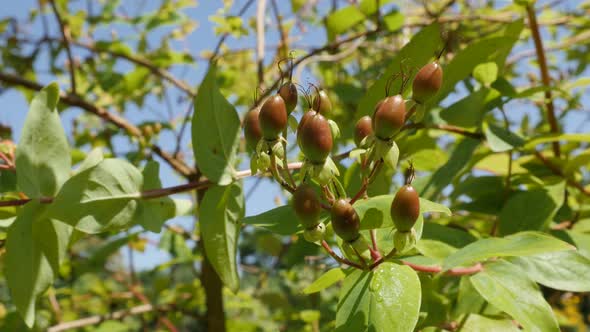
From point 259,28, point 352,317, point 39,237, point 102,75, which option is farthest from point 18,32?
point 352,317

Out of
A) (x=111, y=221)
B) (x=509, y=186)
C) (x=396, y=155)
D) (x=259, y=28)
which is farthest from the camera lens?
(x=259, y=28)

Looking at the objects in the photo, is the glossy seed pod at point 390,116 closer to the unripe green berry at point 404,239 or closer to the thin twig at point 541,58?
the unripe green berry at point 404,239

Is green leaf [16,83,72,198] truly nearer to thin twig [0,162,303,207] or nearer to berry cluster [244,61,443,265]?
thin twig [0,162,303,207]

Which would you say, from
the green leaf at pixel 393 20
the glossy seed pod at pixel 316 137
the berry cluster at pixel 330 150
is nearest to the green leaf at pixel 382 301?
the berry cluster at pixel 330 150

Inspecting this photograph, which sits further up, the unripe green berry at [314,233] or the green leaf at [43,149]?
the green leaf at [43,149]

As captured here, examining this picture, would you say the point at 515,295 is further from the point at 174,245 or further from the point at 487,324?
the point at 174,245

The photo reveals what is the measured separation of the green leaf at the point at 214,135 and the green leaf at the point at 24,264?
23 cm

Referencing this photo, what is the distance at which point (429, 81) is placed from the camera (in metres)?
0.62

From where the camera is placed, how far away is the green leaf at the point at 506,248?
63 centimetres

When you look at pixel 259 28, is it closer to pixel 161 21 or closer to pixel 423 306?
pixel 161 21

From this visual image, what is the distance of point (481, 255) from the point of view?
0.63m

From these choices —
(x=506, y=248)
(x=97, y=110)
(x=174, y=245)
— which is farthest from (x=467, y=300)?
(x=174, y=245)

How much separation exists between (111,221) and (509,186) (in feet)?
2.56

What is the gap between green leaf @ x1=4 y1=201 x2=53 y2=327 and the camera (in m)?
0.73
